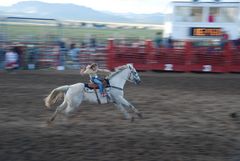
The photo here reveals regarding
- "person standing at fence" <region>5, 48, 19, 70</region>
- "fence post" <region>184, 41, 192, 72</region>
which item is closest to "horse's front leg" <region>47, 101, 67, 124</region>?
"person standing at fence" <region>5, 48, 19, 70</region>

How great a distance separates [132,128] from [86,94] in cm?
106

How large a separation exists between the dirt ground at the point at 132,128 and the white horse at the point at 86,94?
1.01 feet

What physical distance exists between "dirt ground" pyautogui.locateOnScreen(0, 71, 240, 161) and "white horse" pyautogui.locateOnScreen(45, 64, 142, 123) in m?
0.31

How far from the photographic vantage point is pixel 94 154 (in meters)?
6.02

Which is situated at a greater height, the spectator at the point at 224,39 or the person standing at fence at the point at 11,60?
the spectator at the point at 224,39

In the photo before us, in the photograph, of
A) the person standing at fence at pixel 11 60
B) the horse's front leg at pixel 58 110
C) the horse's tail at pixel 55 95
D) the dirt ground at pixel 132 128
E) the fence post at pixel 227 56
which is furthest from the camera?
the fence post at pixel 227 56

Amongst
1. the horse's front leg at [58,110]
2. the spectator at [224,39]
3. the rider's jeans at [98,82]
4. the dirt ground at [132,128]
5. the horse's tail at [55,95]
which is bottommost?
the dirt ground at [132,128]

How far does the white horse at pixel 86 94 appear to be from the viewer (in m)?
7.82

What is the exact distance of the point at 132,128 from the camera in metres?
7.62

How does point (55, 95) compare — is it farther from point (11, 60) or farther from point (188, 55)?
point (188, 55)

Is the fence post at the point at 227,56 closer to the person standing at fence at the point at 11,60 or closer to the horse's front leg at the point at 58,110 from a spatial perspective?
the person standing at fence at the point at 11,60

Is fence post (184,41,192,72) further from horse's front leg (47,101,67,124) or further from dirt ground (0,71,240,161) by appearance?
horse's front leg (47,101,67,124)

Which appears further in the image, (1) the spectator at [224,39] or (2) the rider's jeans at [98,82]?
(1) the spectator at [224,39]

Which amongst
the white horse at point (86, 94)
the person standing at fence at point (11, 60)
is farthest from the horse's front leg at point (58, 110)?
the person standing at fence at point (11, 60)
